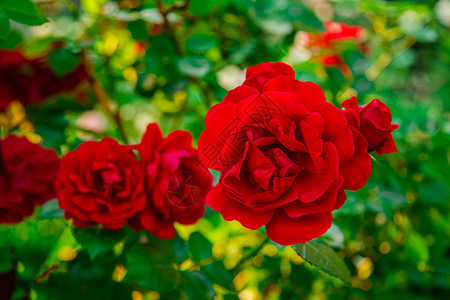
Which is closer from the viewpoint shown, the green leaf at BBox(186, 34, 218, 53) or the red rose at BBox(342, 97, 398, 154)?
the red rose at BBox(342, 97, 398, 154)

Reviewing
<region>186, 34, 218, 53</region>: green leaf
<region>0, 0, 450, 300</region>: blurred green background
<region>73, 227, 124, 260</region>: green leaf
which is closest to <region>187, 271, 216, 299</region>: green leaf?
<region>0, 0, 450, 300</region>: blurred green background

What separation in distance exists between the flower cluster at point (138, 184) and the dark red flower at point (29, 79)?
0.47 meters

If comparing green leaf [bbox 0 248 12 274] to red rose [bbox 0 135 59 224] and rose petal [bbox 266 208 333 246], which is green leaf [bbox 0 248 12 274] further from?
rose petal [bbox 266 208 333 246]

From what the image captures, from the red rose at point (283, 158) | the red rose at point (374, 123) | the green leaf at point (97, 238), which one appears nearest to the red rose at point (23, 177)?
the green leaf at point (97, 238)

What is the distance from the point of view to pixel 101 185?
1.64 feet

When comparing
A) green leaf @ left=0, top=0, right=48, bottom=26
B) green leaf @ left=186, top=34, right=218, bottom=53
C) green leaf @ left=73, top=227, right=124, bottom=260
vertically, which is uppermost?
green leaf @ left=0, top=0, right=48, bottom=26

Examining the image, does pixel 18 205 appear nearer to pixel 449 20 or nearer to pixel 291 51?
pixel 291 51

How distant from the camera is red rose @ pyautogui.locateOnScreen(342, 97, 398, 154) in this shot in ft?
1.17

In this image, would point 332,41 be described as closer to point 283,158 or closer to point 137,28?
point 137,28

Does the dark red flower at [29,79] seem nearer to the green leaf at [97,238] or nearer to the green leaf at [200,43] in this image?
the green leaf at [200,43]

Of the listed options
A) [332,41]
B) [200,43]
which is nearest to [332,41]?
[332,41]

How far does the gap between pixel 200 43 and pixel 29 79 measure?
45 centimetres

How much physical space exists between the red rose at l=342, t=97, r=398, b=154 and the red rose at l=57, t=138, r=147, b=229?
262mm

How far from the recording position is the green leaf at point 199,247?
1.86ft
